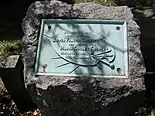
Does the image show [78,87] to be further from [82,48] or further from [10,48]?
[10,48]

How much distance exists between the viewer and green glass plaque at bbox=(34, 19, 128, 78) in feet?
9.71

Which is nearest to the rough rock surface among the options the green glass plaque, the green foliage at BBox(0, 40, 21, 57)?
the green glass plaque

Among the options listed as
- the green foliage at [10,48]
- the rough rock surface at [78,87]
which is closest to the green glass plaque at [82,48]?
the rough rock surface at [78,87]

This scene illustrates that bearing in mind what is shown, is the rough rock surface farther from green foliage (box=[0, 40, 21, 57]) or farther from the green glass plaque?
green foliage (box=[0, 40, 21, 57])

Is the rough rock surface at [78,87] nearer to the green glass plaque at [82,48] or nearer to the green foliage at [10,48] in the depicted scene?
the green glass plaque at [82,48]

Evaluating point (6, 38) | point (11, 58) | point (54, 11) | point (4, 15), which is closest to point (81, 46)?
point (54, 11)

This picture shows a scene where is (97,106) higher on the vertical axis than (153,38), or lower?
lower

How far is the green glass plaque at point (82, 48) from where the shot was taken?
296 cm

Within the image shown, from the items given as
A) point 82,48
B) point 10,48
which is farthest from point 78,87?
point 10,48

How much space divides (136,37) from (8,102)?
180 centimetres

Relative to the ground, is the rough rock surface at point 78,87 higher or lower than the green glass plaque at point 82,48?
lower

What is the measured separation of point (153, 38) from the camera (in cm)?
480

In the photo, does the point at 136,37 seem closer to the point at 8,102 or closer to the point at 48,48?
the point at 48,48

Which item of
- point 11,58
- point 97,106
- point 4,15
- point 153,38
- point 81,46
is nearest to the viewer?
point 97,106
